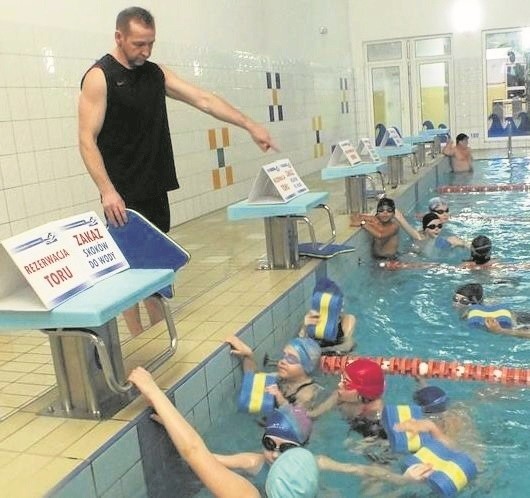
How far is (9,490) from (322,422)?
5.42 feet

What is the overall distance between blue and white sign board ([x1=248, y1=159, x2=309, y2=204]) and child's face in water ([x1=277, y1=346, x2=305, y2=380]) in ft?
4.86

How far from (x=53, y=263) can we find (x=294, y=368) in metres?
1.51

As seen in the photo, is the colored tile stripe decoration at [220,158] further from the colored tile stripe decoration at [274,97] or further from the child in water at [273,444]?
the child in water at [273,444]

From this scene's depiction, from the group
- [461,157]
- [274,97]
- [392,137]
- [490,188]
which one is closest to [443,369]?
[392,137]

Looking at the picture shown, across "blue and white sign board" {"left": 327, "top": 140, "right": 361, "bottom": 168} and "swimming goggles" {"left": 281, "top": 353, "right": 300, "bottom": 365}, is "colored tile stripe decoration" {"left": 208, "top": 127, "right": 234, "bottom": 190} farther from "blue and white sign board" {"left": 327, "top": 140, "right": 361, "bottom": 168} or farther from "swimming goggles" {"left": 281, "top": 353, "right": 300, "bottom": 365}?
"swimming goggles" {"left": 281, "top": 353, "right": 300, "bottom": 365}

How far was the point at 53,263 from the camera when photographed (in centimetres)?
259

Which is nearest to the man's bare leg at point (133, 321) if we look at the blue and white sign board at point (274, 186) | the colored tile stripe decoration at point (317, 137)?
the blue and white sign board at point (274, 186)

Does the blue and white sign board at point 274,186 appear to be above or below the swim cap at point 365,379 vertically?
above

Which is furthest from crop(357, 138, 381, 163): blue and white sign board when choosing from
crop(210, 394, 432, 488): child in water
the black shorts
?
crop(210, 394, 432, 488): child in water

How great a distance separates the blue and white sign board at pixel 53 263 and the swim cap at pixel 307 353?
120cm

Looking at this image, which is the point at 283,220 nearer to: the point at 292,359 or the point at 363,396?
the point at 292,359

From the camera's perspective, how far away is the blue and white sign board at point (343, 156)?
7121 mm

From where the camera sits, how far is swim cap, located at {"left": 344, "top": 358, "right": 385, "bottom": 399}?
3250 millimetres

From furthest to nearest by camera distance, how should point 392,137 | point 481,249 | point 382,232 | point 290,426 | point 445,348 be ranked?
point 392,137, point 382,232, point 481,249, point 445,348, point 290,426
